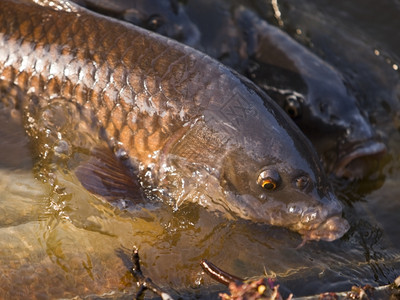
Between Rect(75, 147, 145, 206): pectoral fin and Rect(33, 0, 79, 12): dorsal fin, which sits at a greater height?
Rect(33, 0, 79, 12): dorsal fin

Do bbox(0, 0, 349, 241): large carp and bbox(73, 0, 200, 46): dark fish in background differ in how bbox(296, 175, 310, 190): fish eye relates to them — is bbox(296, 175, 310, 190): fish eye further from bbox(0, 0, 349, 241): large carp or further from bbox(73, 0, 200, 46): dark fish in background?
bbox(73, 0, 200, 46): dark fish in background

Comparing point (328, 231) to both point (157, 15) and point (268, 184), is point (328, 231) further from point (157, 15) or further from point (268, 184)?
point (157, 15)

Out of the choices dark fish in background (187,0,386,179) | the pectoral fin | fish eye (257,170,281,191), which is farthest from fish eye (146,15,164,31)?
fish eye (257,170,281,191)

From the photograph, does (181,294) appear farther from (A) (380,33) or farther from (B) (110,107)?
(A) (380,33)

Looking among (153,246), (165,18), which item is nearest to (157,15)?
(165,18)

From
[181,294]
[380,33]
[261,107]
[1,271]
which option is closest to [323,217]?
[261,107]

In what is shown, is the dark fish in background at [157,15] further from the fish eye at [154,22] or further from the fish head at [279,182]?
the fish head at [279,182]

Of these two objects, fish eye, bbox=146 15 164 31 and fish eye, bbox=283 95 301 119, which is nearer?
fish eye, bbox=283 95 301 119
